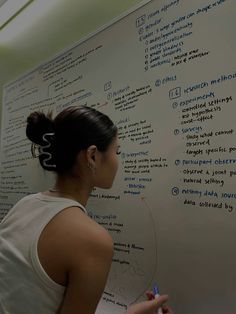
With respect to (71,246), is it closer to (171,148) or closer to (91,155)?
(91,155)

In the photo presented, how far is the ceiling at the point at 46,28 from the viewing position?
1.66 meters

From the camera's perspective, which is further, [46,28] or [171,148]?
[46,28]

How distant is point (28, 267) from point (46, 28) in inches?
59.4

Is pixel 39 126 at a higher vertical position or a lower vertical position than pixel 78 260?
higher

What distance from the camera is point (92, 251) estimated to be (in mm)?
838

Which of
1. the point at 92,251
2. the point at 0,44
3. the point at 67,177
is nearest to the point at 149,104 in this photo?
the point at 67,177

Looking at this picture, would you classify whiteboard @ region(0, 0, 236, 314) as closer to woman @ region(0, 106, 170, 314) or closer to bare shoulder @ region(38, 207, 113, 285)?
woman @ region(0, 106, 170, 314)

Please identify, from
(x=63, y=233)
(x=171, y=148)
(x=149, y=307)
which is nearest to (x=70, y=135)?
(x=63, y=233)

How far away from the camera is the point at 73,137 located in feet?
3.26

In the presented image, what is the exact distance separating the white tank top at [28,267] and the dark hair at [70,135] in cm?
11

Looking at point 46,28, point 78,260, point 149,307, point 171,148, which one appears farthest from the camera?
point 46,28

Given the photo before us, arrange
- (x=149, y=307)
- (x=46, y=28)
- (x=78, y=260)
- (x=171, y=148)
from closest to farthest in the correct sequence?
1. (x=78, y=260)
2. (x=149, y=307)
3. (x=171, y=148)
4. (x=46, y=28)

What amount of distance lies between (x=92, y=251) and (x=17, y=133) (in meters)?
1.47

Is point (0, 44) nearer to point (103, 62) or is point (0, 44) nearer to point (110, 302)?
point (103, 62)
